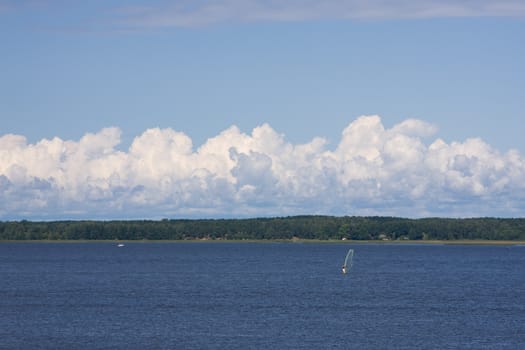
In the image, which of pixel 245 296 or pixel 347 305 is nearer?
pixel 347 305

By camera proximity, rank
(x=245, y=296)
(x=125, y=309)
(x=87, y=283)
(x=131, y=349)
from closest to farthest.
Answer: (x=131, y=349) → (x=125, y=309) → (x=245, y=296) → (x=87, y=283)

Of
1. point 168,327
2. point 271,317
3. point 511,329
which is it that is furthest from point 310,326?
point 511,329

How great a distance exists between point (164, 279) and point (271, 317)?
6172cm

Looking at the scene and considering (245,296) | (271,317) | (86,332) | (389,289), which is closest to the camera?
(86,332)

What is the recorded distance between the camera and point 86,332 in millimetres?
83812

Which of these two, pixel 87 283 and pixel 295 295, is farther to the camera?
pixel 87 283

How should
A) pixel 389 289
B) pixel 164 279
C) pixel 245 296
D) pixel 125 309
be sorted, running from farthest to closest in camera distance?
pixel 164 279, pixel 389 289, pixel 245 296, pixel 125 309

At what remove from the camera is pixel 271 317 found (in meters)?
95.2

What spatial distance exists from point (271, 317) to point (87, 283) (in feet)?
188

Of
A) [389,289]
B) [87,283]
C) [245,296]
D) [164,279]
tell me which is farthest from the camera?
[164,279]

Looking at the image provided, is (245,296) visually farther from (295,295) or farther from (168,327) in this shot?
(168,327)

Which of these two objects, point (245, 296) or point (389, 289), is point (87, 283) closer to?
point (245, 296)

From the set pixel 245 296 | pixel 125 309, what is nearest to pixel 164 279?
pixel 245 296

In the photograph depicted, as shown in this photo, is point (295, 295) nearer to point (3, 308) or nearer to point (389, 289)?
point (389, 289)
